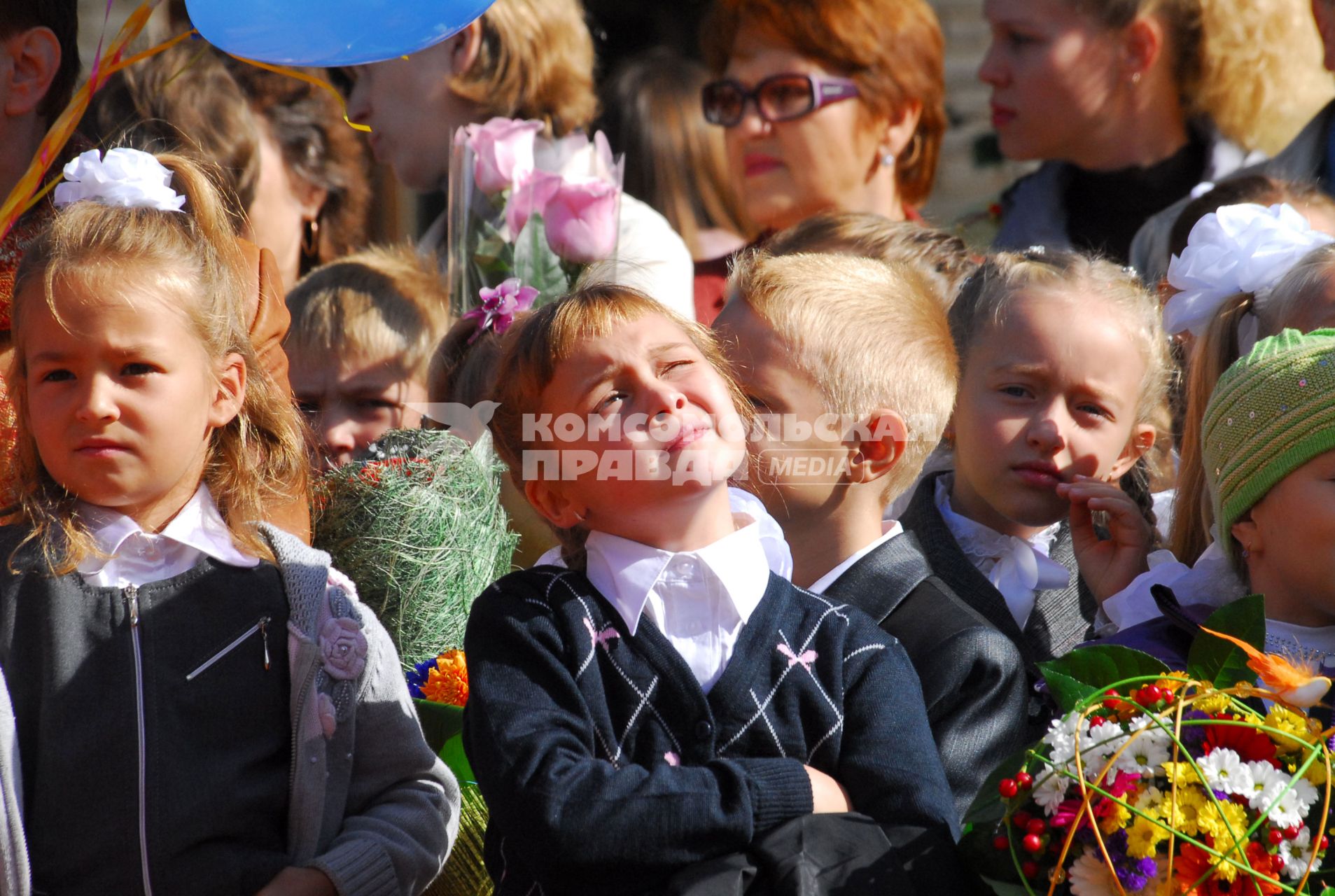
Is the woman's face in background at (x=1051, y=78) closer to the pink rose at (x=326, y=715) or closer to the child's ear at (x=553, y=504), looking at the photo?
the child's ear at (x=553, y=504)

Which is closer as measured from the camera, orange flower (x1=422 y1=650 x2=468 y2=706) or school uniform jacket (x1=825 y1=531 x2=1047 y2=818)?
school uniform jacket (x1=825 y1=531 x2=1047 y2=818)

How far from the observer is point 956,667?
227 centimetres

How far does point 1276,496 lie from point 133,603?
1.65 metres

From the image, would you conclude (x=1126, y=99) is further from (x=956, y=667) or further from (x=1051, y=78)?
(x=956, y=667)

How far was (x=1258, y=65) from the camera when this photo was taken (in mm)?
4055

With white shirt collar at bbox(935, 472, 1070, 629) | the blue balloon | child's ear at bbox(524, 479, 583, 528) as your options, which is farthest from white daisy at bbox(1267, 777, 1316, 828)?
the blue balloon

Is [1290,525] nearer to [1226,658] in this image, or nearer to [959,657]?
[1226,658]

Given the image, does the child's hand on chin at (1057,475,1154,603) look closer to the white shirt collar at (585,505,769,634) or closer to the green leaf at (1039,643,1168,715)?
the green leaf at (1039,643,1168,715)

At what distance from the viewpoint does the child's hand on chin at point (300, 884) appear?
1978 mm

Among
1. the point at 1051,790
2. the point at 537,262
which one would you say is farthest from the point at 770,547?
the point at 537,262

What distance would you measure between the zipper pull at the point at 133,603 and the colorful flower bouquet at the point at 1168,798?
3.77ft

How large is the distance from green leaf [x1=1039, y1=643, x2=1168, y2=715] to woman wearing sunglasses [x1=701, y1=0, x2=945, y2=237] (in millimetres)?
2250

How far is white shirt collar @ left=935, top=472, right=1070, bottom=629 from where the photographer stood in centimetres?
278

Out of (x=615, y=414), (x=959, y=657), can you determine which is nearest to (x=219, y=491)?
(x=615, y=414)
